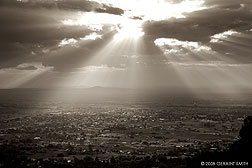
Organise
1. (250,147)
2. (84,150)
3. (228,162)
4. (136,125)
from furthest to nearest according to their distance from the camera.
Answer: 1. (136,125)
2. (84,150)
3. (250,147)
4. (228,162)

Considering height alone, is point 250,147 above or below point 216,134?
above

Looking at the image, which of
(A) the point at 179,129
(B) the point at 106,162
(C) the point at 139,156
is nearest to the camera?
(B) the point at 106,162

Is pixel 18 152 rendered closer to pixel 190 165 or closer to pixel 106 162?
pixel 106 162

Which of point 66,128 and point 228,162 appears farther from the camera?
point 66,128

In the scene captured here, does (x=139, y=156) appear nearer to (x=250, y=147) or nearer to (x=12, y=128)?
(x=250, y=147)

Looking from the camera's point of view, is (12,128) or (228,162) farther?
(12,128)

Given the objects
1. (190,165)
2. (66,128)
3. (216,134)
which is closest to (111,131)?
(66,128)

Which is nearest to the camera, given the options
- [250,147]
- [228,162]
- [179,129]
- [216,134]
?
[228,162]

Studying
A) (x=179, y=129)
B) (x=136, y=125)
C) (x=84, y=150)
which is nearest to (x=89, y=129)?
(x=136, y=125)

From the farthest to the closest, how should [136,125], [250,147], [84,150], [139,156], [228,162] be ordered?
[136,125]
[84,150]
[139,156]
[250,147]
[228,162]
